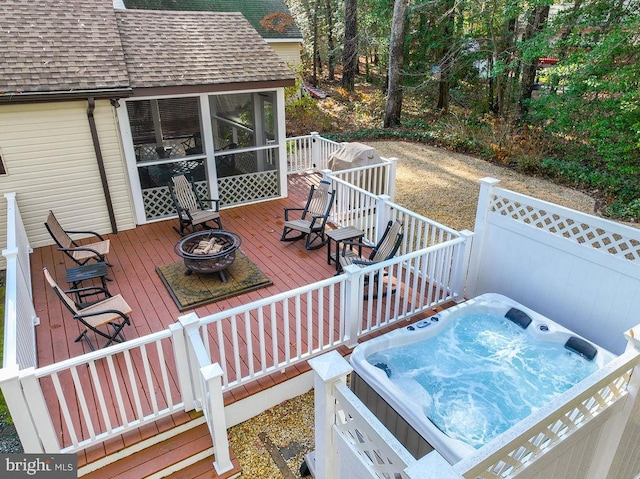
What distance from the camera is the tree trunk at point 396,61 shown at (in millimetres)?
14789

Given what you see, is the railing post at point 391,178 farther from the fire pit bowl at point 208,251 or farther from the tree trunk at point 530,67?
the tree trunk at point 530,67

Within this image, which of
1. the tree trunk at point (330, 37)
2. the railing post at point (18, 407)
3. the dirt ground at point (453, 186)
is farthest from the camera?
the tree trunk at point (330, 37)

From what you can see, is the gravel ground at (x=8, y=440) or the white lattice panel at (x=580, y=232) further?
the white lattice panel at (x=580, y=232)

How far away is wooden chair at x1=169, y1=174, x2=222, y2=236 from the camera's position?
7.07 metres

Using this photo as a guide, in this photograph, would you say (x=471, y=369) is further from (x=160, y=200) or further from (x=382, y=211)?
(x=160, y=200)

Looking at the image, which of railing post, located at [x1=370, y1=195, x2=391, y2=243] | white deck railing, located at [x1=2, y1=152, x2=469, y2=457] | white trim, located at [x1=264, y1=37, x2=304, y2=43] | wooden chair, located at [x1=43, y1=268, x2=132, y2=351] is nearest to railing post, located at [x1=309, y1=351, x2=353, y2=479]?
white deck railing, located at [x1=2, y1=152, x2=469, y2=457]

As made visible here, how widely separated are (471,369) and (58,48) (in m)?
7.75

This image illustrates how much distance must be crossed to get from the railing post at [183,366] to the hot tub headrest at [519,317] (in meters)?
3.71

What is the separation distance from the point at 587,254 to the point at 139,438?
5010 mm

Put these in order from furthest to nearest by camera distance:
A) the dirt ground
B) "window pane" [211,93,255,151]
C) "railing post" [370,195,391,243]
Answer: the dirt ground
"window pane" [211,93,255,151]
"railing post" [370,195,391,243]

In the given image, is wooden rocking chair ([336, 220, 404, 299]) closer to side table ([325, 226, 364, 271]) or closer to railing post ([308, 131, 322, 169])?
side table ([325, 226, 364, 271])

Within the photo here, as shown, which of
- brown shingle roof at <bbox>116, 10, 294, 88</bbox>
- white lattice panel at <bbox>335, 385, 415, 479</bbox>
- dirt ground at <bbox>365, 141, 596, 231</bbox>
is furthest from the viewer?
dirt ground at <bbox>365, 141, 596, 231</bbox>

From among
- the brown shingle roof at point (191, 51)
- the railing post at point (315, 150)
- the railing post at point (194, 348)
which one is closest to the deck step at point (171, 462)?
the railing post at point (194, 348)

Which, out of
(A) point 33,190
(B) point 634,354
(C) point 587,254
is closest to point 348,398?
(B) point 634,354
